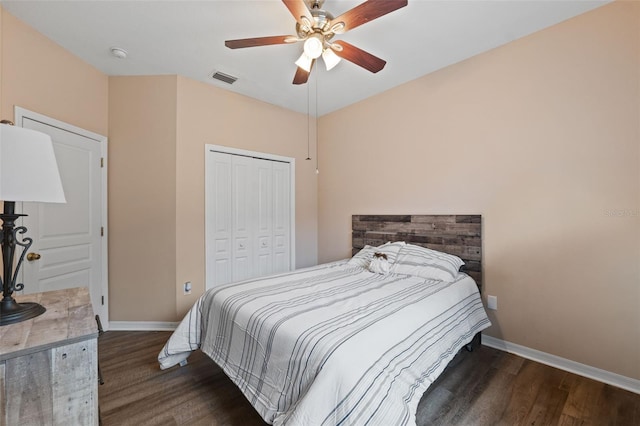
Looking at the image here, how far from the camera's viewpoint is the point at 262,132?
3551 millimetres

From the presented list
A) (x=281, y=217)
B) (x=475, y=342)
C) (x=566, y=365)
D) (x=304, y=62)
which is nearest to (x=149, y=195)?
(x=281, y=217)

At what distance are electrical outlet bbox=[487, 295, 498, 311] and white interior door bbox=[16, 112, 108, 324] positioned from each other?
378 cm

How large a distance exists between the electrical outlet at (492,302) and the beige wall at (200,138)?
9.52 feet

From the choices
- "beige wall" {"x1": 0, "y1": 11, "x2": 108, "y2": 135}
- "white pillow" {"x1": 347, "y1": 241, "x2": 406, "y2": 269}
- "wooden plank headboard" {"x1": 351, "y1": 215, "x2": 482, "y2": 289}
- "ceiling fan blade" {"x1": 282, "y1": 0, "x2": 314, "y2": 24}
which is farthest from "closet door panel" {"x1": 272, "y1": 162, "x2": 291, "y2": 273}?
"ceiling fan blade" {"x1": 282, "y1": 0, "x2": 314, "y2": 24}

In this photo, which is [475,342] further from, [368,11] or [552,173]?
[368,11]

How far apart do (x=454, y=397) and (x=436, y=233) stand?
4.68ft

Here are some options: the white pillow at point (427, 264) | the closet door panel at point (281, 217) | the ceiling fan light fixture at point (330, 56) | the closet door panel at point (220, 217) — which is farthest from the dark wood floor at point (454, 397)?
the ceiling fan light fixture at point (330, 56)

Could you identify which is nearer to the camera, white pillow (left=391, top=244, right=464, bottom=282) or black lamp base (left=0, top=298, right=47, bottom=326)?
black lamp base (left=0, top=298, right=47, bottom=326)

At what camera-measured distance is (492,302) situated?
8.03 ft

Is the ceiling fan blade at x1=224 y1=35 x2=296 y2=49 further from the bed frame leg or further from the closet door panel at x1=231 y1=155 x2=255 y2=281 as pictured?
the bed frame leg

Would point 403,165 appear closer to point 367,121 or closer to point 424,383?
point 367,121

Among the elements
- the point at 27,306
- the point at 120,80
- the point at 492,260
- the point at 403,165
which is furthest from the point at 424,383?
the point at 120,80

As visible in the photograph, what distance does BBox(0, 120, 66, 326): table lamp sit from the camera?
39.0 inches

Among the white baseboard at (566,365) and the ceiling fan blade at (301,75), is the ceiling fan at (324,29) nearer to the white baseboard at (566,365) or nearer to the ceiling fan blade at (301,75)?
the ceiling fan blade at (301,75)
